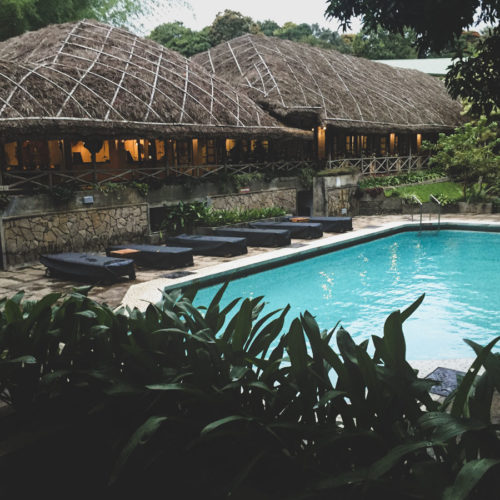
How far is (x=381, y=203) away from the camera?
21062mm

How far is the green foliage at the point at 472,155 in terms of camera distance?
21562mm

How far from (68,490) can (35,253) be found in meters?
10.6

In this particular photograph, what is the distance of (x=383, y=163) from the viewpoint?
26125mm

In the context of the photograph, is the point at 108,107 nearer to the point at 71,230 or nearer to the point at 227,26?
the point at 71,230

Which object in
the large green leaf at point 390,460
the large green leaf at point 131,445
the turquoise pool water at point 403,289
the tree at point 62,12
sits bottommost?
the turquoise pool water at point 403,289

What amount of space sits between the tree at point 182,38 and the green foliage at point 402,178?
22.7 m

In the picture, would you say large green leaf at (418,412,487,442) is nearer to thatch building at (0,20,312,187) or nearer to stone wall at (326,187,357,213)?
thatch building at (0,20,312,187)

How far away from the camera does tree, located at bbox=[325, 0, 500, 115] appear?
488 centimetres

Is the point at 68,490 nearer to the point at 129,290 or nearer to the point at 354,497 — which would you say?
the point at 354,497

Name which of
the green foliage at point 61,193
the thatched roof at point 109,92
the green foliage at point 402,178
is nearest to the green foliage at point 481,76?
the thatched roof at point 109,92

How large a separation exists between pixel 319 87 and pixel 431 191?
274 inches

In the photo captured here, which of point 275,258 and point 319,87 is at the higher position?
point 319,87

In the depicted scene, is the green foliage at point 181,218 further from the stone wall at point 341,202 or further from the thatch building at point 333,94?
the thatch building at point 333,94

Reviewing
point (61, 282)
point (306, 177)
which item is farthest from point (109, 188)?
point (306, 177)
